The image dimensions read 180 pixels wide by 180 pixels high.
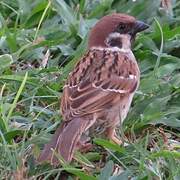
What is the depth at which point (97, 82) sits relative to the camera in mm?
5707

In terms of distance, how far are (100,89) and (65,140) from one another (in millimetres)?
569

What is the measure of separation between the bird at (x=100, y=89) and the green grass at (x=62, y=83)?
12cm

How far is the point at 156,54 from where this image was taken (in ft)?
21.4

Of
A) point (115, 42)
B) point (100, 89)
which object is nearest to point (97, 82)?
point (100, 89)

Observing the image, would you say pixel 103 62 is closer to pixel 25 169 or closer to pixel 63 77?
pixel 63 77

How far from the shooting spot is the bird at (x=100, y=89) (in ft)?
17.4

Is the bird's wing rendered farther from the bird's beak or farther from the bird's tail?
the bird's beak

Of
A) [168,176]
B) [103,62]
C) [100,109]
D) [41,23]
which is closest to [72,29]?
[41,23]

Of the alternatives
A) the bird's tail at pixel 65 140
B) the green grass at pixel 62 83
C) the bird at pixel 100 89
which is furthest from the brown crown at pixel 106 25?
the bird's tail at pixel 65 140

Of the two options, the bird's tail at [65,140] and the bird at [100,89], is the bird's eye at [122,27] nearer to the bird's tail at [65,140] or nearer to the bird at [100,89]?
the bird at [100,89]

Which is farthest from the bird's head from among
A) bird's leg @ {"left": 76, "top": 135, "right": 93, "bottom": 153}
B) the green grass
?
bird's leg @ {"left": 76, "top": 135, "right": 93, "bottom": 153}

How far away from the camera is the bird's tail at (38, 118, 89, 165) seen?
510cm

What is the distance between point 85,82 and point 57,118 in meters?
0.30

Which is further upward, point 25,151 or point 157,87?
point 25,151
